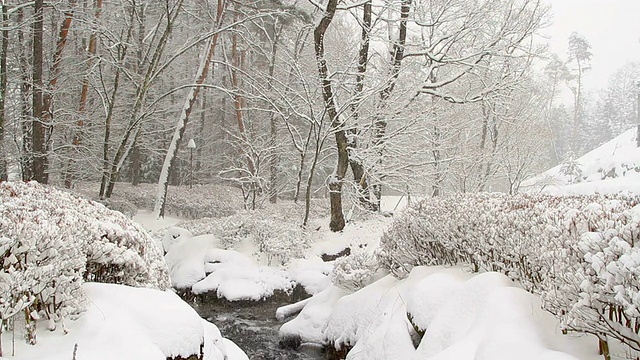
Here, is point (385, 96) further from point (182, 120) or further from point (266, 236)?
point (182, 120)

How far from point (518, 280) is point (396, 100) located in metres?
8.65

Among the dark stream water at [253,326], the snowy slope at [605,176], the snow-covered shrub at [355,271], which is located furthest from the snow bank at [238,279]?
the snowy slope at [605,176]

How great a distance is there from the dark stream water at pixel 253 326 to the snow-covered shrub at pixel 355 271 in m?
1.16

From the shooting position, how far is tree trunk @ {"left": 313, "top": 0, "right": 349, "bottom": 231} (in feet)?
39.2

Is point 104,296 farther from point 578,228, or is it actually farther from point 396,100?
point 396,100

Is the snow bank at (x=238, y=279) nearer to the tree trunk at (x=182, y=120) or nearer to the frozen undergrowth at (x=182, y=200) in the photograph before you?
the tree trunk at (x=182, y=120)

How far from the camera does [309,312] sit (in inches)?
284

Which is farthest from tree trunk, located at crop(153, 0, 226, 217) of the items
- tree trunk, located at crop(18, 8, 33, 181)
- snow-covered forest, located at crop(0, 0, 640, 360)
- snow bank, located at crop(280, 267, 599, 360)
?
snow bank, located at crop(280, 267, 599, 360)

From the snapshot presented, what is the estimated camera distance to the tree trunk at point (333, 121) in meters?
12.0

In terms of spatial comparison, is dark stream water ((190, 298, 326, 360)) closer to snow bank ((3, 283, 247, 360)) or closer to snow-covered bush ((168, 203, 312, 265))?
snow-covered bush ((168, 203, 312, 265))

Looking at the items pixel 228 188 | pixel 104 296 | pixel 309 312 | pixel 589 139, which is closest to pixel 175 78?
pixel 228 188

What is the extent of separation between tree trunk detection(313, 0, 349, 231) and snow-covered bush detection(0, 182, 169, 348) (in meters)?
7.74

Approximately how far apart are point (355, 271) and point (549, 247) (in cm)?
374

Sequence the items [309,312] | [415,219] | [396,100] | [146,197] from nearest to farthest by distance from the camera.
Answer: [415,219], [309,312], [396,100], [146,197]
